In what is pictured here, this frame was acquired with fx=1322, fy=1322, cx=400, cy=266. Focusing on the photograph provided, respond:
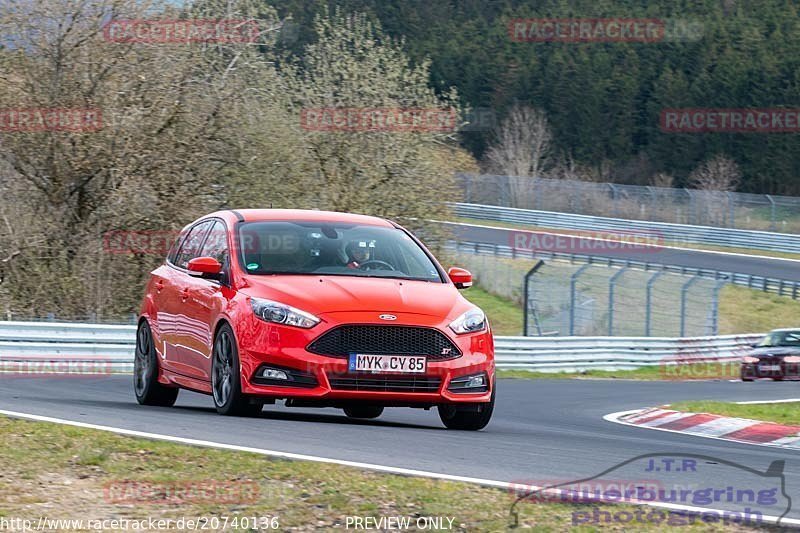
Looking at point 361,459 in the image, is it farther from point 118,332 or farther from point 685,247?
point 685,247

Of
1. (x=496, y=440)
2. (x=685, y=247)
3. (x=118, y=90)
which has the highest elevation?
(x=118, y=90)

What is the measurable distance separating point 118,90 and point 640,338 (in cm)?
1235

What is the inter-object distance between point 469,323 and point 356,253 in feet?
3.78

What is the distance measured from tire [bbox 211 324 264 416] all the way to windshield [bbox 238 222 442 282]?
1.91 ft

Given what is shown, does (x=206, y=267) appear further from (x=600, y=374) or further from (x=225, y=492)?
(x=600, y=374)

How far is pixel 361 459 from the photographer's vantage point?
7605 millimetres

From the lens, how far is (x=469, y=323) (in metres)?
9.73

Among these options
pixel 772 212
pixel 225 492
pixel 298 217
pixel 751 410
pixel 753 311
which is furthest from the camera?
pixel 772 212

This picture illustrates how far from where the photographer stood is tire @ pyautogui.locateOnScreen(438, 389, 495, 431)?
9.95 meters

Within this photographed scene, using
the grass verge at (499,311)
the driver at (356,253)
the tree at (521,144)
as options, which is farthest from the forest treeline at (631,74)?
the driver at (356,253)

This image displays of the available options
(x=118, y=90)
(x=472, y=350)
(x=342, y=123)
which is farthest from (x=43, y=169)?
(x=472, y=350)

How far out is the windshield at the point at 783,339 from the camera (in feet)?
85.4

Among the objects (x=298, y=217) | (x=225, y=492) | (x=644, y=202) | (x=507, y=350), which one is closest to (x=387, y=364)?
(x=298, y=217)

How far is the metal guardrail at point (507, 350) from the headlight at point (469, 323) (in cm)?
1066
